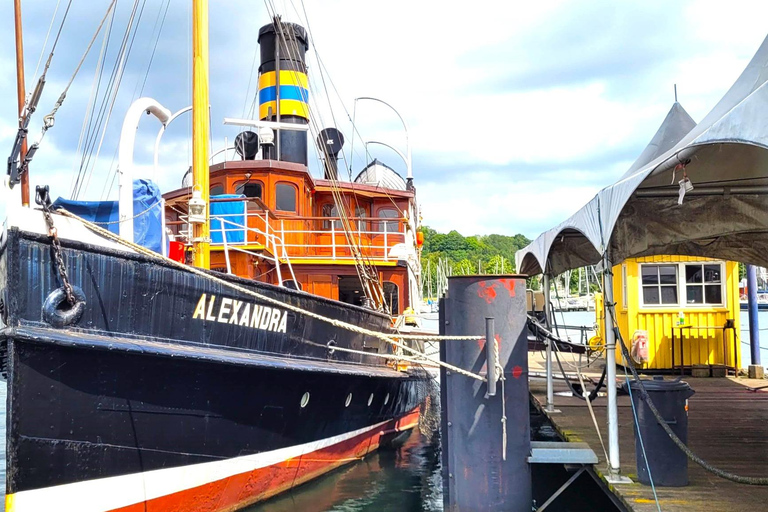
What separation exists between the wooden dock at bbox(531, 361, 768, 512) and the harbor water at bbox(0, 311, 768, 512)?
3.51 feet

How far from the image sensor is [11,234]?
4.48 meters

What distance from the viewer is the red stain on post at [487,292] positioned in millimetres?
5242

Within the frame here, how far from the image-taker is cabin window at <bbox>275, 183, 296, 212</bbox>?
35.2ft

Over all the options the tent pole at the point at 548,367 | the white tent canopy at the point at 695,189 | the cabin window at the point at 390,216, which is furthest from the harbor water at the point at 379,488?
the cabin window at the point at 390,216

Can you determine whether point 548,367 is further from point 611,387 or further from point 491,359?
Answer: point 491,359

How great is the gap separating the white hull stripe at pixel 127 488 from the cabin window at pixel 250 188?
5.18 metres

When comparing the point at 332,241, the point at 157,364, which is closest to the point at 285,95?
the point at 332,241

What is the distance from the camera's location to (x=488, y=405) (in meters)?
5.19

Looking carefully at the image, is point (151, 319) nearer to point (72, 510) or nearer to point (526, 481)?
point (72, 510)

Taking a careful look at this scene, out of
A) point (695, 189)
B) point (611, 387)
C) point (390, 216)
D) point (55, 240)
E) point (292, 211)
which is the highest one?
point (390, 216)

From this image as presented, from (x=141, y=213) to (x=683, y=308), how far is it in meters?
9.72

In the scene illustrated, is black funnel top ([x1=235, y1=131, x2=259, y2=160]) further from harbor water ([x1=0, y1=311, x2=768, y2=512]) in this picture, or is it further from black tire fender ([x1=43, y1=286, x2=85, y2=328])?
black tire fender ([x1=43, y1=286, x2=85, y2=328])

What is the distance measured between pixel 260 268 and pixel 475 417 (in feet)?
17.7

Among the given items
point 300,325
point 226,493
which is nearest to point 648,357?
point 300,325
